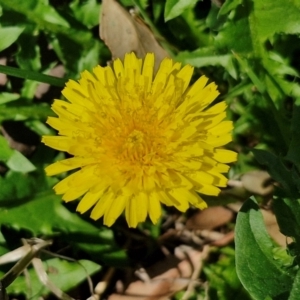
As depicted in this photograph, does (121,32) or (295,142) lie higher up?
(121,32)

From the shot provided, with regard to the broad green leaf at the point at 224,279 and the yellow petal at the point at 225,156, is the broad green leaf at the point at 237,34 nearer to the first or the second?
the yellow petal at the point at 225,156

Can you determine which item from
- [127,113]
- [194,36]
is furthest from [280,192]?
[194,36]

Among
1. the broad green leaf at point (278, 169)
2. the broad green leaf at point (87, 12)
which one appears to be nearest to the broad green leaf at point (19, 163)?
the broad green leaf at point (87, 12)

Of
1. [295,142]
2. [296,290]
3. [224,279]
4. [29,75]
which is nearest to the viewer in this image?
[296,290]

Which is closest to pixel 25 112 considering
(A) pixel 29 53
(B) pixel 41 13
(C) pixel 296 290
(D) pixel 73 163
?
(A) pixel 29 53

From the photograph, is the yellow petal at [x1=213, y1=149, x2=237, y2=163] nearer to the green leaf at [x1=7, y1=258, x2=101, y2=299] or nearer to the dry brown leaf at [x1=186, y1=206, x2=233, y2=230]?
the dry brown leaf at [x1=186, y1=206, x2=233, y2=230]

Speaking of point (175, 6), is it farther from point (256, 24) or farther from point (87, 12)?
point (87, 12)
